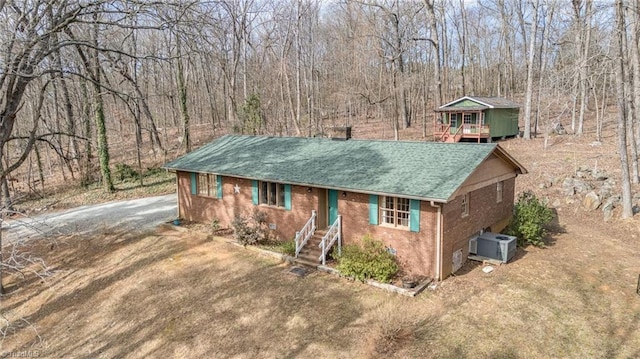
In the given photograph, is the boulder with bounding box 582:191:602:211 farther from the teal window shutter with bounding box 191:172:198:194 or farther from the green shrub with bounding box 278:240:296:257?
the teal window shutter with bounding box 191:172:198:194

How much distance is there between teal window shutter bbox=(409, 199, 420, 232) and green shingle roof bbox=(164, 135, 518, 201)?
1.39 ft

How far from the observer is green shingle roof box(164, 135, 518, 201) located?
1304 centimetres

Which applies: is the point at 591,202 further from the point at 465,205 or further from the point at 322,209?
the point at 322,209

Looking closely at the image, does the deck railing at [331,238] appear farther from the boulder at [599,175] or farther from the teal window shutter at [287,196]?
the boulder at [599,175]

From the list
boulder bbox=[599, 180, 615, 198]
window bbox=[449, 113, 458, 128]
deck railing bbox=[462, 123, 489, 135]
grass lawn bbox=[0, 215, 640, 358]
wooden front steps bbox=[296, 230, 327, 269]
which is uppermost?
window bbox=[449, 113, 458, 128]

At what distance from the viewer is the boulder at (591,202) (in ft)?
60.8

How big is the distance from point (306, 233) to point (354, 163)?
3.08 metres

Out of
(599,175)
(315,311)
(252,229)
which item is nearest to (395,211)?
(315,311)

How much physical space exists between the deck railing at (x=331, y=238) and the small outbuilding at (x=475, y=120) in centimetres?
1940

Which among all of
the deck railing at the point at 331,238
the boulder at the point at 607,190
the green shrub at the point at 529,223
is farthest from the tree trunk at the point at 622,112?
the deck railing at the point at 331,238

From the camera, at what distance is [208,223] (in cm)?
1930

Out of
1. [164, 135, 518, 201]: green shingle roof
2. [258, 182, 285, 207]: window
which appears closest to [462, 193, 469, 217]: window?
[164, 135, 518, 201]: green shingle roof

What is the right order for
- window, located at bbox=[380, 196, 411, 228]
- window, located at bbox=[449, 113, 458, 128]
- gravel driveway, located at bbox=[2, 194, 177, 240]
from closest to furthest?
window, located at bbox=[380, 196, 411, 228], gravel driveway, located at bbox=[2, 194, 177, 240], window, located at bbox=[449, 113, 458, 128]

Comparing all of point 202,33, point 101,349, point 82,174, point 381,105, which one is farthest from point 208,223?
point 381,105
